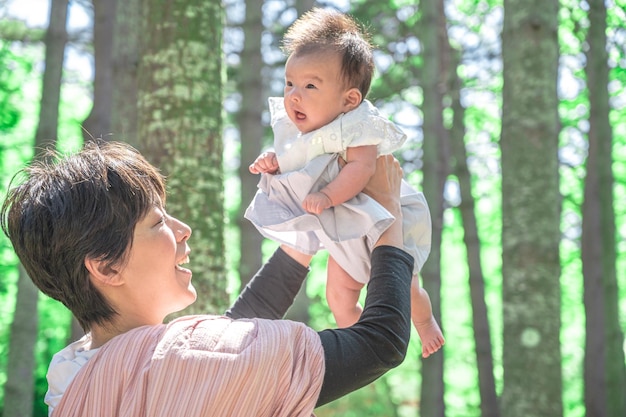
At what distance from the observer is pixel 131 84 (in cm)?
647

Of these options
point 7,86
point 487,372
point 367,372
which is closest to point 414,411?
point 487,372

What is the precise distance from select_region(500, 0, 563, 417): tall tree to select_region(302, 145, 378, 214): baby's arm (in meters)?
2.74

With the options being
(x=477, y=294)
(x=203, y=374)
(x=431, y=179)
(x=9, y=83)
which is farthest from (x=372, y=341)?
(x=9, y=83)

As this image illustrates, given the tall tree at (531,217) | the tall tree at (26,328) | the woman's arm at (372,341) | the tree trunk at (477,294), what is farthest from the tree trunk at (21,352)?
the woman's arm at (372,341)

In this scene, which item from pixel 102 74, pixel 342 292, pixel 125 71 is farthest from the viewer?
pixel 102 74

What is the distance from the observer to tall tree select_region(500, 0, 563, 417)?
4.90 meters

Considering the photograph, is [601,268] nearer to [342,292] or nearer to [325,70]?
[342,292]

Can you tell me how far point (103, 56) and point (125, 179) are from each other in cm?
691

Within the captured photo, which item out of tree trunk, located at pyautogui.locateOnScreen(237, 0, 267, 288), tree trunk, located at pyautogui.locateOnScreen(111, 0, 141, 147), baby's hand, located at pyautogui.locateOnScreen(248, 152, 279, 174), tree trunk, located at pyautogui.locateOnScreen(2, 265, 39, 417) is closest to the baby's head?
baby's hand, located at pyautogui.locateOnScreen(248, 152, 279, 174)

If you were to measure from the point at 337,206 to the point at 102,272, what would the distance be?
0.83 meters

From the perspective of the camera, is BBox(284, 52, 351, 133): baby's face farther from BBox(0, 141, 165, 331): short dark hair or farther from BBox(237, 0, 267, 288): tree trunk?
BBox(237, 0, 267, 288): tree trunk

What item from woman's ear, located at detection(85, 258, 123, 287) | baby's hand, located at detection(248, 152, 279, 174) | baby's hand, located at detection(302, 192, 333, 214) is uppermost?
baby's hand, located at detection(248, 152, 279, 174)

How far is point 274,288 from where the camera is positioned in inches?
105

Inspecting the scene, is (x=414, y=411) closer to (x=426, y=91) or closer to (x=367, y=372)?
(x=426, y=91)
